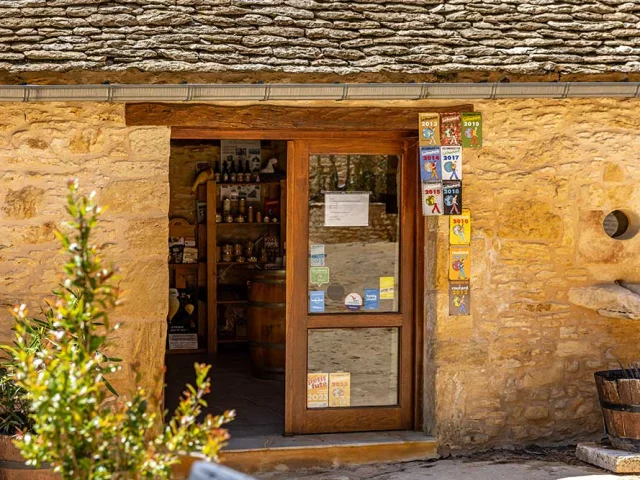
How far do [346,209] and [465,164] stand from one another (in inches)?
34.3

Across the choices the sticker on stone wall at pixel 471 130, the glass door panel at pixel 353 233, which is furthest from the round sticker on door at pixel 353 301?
the sticker on stone wall at pixel 471 130

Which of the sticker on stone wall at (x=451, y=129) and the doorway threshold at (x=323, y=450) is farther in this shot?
the sticker on stone wall at (x=451, y=129)

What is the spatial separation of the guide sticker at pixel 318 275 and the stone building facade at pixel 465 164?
70 cm

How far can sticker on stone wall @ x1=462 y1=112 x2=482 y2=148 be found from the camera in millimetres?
7078

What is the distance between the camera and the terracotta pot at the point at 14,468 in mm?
5309

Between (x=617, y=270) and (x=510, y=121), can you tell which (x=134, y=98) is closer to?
(x=510, y=121)

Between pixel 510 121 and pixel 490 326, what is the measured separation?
55.8 inches

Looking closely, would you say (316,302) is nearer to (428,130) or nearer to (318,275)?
(318,275)

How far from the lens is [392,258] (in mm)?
7367

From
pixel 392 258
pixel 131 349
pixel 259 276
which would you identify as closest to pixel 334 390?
pixel 392 258

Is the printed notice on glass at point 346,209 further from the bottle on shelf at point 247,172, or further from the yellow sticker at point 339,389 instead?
the bottle on shelf at point 247,172

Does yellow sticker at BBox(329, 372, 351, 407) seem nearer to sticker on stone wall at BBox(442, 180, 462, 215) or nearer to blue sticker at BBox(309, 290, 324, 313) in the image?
blue sticker at BBox(309, 290, 324, 313)

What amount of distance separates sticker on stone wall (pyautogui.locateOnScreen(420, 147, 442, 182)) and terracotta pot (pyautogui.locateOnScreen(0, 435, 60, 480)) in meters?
3.14

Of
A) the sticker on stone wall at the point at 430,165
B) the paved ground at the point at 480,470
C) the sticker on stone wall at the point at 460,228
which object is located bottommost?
the paved ground at the point at 480,470
